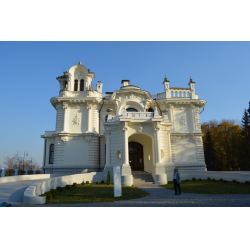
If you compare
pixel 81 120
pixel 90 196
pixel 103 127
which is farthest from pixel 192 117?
pixel 90 196

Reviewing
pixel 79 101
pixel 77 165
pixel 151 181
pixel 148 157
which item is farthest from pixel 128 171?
pixel 79 101

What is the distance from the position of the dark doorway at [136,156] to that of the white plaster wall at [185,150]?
498 centimetres

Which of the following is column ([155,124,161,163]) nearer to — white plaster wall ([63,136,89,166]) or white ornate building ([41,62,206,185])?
white ornate building ([41,62,206,185])

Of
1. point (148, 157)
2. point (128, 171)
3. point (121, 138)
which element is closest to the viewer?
point (128, 171)

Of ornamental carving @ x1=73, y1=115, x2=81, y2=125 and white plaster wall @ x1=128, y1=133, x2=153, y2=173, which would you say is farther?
ornamental carving @ x1=73, y1=115, x2=81, y2=125

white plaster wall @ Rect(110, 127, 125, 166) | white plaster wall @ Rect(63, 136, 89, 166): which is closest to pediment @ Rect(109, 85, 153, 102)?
white plaster wall @ Rect(110, 127, 125, 166)

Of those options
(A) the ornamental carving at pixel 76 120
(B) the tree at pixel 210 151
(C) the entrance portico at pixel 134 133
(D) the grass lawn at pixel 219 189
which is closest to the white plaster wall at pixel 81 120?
(A) the ornamental carving at pixel 76 120

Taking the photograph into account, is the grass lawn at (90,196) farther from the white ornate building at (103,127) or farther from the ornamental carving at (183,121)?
the ornamental carving at (183,121)

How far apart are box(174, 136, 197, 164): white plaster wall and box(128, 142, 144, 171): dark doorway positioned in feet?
16.3

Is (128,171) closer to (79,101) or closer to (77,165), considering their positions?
(77,165)

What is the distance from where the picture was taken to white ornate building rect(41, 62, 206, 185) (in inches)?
964

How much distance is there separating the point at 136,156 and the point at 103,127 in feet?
19.8
